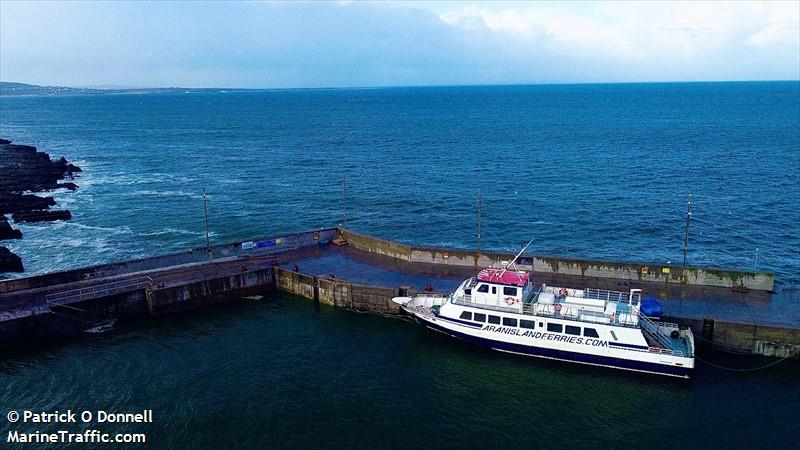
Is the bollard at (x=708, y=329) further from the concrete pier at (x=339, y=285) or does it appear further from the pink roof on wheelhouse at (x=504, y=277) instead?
the pink roof on wheelhouse at (x=504, y=277)

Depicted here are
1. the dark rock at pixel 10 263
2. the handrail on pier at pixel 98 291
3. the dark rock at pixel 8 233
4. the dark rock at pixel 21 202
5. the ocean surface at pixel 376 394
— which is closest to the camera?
the ocean surface at pixel 376 394

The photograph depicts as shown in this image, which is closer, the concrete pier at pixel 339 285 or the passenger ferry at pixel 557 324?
the passenger ferry at pixel 557 324

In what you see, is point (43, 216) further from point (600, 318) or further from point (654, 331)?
point (654, 331)

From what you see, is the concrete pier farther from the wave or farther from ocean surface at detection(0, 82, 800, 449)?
the wave

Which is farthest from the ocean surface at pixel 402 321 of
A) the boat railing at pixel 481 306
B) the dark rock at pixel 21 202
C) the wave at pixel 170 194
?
the boat railing at pixel 481 306

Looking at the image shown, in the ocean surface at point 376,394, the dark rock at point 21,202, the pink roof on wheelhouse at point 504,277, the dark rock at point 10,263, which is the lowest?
the ocean surface at point 376,394

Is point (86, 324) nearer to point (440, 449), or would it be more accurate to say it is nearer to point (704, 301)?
point (440, 449)
